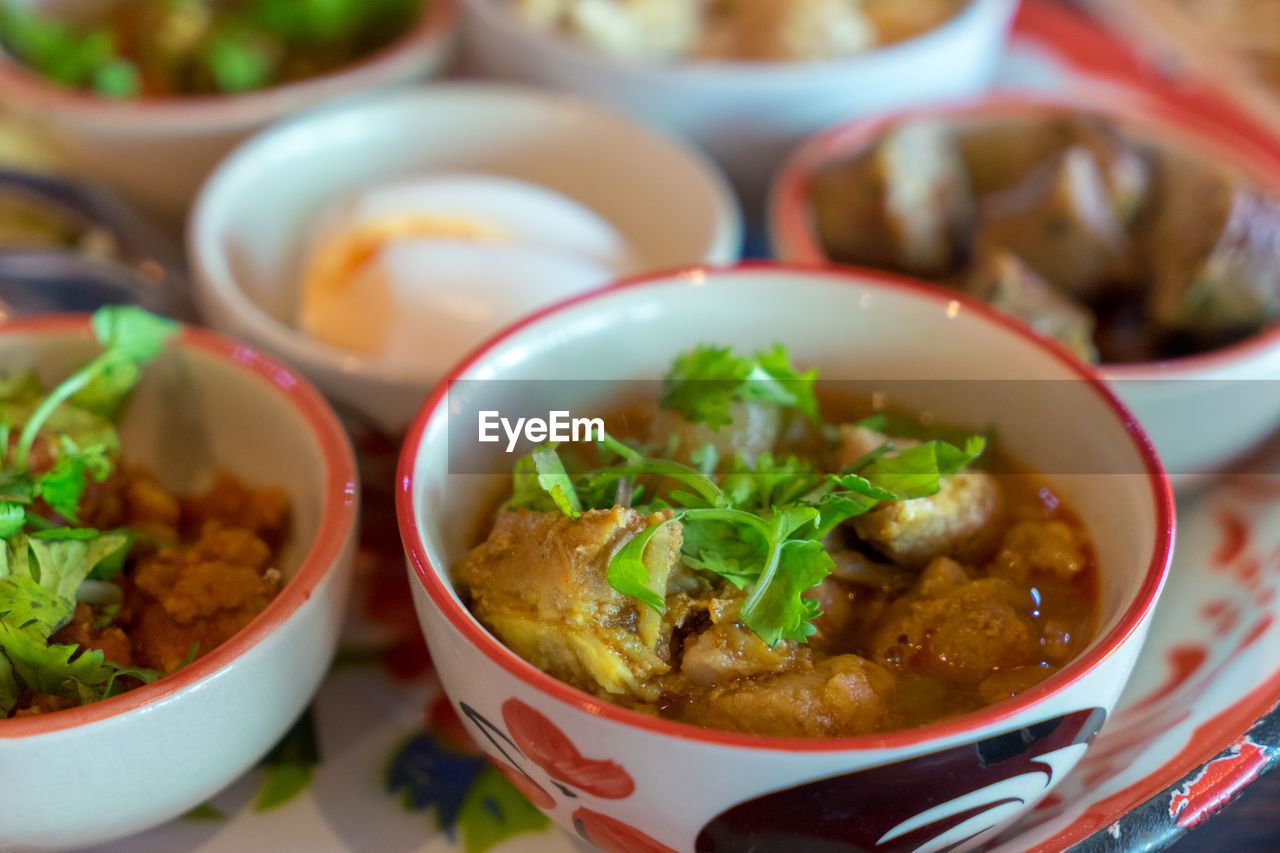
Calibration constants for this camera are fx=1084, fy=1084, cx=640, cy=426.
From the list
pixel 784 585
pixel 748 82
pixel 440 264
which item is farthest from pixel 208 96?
pixel 784 585

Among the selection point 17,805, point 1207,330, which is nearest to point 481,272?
point 17,805

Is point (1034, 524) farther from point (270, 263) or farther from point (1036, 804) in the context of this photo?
point (270, 263)

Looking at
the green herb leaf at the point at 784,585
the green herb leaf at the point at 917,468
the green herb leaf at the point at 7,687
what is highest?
the green herb leaf at the point at 917,468

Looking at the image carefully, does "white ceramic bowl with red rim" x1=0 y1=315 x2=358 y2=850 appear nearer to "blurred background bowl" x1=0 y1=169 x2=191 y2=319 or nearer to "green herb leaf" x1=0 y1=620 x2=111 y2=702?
"green herb leaf" x1=0 y1=620 x2=111 y2=702

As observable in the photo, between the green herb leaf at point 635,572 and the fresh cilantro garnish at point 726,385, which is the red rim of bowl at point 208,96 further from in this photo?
the green herb leaf at point 635,572

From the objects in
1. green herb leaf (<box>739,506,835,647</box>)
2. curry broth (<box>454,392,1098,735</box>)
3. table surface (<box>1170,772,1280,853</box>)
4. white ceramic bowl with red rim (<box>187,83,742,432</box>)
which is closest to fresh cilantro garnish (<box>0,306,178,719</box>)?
white ceramic bowl with red rim (<box>187,83,742,432</box>)

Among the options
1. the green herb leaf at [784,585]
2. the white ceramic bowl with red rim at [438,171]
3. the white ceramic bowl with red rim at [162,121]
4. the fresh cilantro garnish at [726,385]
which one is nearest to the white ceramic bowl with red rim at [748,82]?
the white ceramic bowl with red rim at [438,171]
